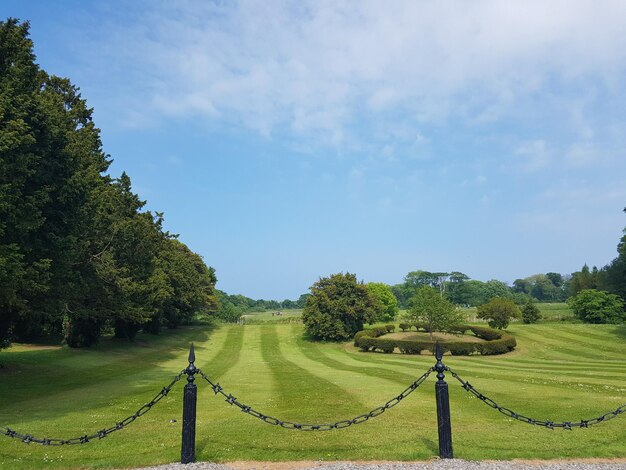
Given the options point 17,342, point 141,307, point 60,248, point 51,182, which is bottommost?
point 17,342

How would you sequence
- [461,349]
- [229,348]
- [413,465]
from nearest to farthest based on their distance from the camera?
[413,465] < [461,349] < [229,348]

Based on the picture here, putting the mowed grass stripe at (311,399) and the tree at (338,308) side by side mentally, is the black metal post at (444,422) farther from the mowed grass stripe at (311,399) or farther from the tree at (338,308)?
the tree at (338,308)

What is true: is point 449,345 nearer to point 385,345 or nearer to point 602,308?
point 385,345

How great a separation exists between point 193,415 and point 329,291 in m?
51.5

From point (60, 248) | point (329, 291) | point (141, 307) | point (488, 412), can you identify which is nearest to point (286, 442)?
point (488, 412)

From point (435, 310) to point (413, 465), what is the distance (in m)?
41.0

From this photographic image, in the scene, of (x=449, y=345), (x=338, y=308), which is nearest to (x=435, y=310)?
(x=449, y=345)

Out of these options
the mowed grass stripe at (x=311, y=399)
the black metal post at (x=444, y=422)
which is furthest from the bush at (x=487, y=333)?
the black metal post at (x=444, y=422)

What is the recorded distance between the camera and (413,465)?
804cm

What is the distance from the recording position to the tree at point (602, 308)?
201ft

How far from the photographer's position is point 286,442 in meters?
9.65

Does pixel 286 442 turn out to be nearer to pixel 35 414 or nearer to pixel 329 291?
pixel 35 414

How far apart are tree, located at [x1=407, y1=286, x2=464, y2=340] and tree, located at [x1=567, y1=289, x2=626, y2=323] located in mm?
27864

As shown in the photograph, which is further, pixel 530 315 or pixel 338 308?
pixel 530 315
